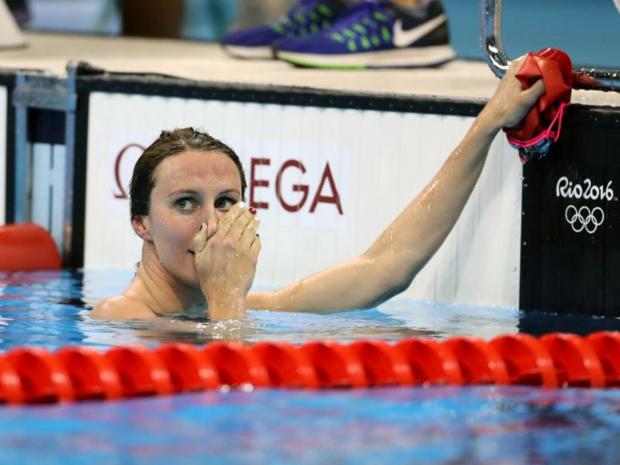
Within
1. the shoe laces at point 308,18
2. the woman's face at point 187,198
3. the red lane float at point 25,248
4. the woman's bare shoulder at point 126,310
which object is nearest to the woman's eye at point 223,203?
the woman's face at point 187,198

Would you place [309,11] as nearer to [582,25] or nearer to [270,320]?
[270,320]

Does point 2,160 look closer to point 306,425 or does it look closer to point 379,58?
point 379,58

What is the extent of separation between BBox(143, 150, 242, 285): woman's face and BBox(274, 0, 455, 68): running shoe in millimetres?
1833

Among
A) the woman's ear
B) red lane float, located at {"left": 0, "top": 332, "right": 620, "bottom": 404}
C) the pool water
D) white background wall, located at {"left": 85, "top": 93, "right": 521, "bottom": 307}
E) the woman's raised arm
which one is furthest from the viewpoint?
white background wall, located at {"left": 85, "top": 93, "right": 521, "bottom": 307}

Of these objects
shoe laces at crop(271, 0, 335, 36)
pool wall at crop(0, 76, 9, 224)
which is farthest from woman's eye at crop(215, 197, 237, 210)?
shoe laces at crop(271, 0, 335, 36)

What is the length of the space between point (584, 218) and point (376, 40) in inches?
56.6

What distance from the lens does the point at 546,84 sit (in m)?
3.39

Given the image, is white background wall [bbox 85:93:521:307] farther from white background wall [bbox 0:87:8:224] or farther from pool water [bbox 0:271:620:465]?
pool water [bbox 0:271:620:465]

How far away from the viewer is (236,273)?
Result: 3.09 m

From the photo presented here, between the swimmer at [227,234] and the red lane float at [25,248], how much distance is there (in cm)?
93

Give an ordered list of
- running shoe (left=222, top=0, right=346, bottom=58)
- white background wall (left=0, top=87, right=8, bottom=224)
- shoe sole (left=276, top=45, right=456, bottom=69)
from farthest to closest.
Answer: running shoe (left=222, top=0, right=346, bottom=58) → shoe sole (left=276, top=45, right=456, bottom=69) → white background wall (left=0, top=87, right=8, bottom=224)

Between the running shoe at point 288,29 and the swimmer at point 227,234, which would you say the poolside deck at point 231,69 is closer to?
the running shoe at point 288,29

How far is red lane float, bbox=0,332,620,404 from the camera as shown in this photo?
263 centimetres

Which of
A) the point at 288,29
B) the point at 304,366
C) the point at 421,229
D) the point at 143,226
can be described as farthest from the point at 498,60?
the point at 288,29
